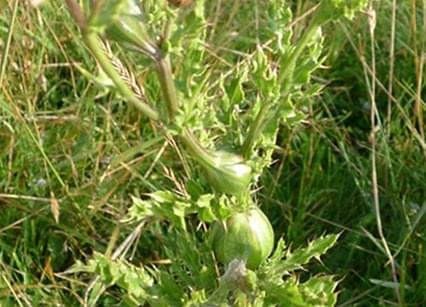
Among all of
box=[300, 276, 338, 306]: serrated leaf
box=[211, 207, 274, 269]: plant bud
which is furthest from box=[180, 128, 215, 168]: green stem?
box=[300, 276, 338, 306]: serrated leaf

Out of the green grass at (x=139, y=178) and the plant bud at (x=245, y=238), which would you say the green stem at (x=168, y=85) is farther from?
the green grass at (x=139, y=178)

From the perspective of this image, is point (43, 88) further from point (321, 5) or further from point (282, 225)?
point (321, 5)

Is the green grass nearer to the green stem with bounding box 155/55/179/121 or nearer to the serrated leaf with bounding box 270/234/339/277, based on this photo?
the serrated leaf with bounding box 270/234/339/277

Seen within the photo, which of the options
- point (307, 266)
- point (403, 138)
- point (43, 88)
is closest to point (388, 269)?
point (307, 266)

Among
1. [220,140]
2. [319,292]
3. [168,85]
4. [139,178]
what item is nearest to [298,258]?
[319,292]

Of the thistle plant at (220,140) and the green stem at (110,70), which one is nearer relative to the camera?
the green stem at (110,70)

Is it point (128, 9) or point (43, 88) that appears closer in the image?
point (128, 9)

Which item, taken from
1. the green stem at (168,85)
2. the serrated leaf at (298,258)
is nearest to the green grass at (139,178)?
the serrated leaf at (298,258)
